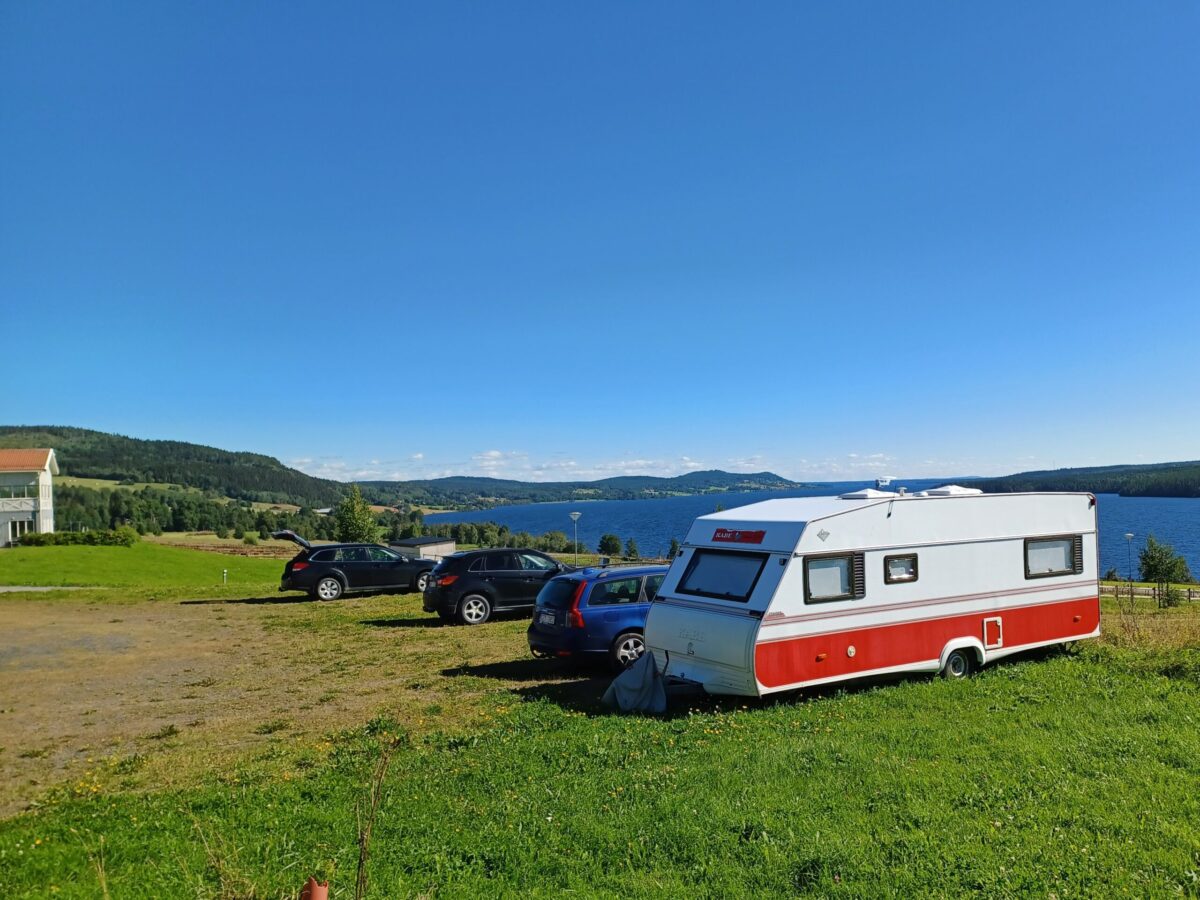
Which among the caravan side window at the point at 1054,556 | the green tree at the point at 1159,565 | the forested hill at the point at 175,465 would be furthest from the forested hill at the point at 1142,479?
the caravan side window at the point at 1054,556

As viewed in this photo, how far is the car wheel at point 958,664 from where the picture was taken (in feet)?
30.8

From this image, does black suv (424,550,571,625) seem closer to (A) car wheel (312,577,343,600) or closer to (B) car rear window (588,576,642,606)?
(B) car rear window (588,576,642,606)

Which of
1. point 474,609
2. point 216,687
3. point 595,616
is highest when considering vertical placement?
point 595,616

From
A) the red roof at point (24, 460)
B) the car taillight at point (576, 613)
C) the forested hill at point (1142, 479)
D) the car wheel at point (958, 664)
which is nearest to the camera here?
the car wheel at point (958, 664)

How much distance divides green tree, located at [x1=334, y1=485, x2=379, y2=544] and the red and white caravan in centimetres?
3839

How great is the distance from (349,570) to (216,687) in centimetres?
1023

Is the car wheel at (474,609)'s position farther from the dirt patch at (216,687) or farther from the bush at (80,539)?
the bush at (80,539)

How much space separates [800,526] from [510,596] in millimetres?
8644

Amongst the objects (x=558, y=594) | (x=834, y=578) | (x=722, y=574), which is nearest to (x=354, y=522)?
(x=558, y=594)

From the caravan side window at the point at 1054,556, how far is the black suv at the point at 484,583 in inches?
322

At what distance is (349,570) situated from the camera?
66.6 feet

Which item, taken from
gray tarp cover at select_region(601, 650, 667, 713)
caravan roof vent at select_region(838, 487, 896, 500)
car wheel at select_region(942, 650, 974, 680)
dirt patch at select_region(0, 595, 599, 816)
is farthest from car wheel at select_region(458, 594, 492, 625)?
car wheel at select_region(942, 650, 974, 680)

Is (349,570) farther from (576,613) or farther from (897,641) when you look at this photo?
(897,641)

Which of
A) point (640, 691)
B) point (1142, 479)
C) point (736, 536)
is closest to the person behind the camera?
point (640, 691)
